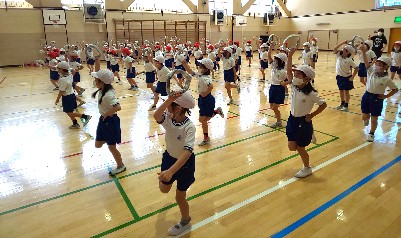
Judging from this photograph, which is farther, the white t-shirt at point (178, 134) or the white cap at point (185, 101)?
the white t-shirt at point (178, 134)

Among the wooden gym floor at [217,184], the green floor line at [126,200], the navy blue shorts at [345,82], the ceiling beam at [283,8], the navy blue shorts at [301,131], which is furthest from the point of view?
the ceiling beam at [283,8]

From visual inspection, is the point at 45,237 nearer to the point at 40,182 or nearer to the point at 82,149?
the point at 40,182

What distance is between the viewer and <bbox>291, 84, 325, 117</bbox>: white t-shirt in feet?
13.6

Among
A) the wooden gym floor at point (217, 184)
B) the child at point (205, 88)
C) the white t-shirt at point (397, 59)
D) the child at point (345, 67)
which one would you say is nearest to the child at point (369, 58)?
the white t-shirt at point (397, 59)

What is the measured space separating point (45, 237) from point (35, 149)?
3221 mm

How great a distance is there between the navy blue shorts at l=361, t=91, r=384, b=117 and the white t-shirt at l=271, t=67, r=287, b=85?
1718mm

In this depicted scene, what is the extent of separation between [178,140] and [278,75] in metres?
4.25

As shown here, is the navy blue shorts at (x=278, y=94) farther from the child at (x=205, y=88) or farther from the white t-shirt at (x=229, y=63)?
the white t-shirt at (x=229, y=63)

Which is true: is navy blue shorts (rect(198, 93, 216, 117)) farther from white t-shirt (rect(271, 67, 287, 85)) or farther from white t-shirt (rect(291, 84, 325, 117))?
white t-shirt (rect(291, 84, 325, 117))

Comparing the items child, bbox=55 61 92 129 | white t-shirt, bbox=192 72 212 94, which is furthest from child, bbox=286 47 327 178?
child, bbox=55 61 92 129

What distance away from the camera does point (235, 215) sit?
3.64 metres

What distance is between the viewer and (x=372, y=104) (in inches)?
224

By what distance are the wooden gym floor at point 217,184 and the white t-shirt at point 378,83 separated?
109 cm

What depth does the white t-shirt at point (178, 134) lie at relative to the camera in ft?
9.52
